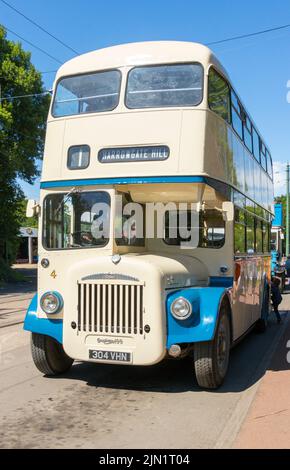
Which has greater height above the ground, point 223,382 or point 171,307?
point 171,307

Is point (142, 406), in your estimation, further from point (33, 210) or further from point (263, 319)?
point (263, 319)

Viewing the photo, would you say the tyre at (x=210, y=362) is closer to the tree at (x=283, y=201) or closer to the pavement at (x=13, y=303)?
the pavement at (x=13, y=303)

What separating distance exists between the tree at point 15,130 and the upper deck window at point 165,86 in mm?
19574

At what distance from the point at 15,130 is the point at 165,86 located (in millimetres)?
21729

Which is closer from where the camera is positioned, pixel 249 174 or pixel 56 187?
pixel 56 187

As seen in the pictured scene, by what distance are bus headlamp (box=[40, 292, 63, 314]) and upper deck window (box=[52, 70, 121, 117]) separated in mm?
2315

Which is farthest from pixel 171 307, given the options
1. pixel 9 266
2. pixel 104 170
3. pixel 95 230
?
pixel 9 266

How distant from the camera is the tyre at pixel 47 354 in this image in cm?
675

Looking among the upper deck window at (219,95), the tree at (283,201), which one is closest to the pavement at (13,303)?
the upper deck window at (219,95)

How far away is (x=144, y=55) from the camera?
6.79m

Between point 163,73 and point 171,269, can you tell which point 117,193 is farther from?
point 163,73

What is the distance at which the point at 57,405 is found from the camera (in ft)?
18.7

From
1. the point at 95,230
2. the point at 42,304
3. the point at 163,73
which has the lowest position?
the point at 42,304

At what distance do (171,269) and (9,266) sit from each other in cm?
2247
